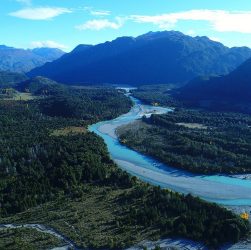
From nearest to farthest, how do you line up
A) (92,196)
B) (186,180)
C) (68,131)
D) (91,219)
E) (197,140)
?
(91,219), (92,196), (186,180), (197,140), (68,131)

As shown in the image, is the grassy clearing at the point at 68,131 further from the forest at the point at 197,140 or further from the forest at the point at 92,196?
the forest at the point at 197,140

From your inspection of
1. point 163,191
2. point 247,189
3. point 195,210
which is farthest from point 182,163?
point 195,210

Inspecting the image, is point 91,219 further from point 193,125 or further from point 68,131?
point 193,125

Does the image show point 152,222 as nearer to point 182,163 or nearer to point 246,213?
point 246,213

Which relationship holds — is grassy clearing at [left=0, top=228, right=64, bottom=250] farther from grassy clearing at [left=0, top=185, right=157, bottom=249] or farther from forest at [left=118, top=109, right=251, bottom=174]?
forest at [left=118, top=109, right=251, bottom=174]

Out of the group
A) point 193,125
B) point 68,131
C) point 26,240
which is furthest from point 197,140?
point 26,240
